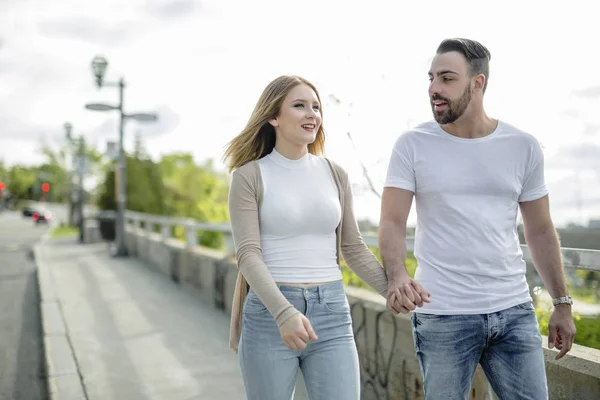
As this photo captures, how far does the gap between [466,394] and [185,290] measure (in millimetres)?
8687

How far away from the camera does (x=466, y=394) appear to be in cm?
248

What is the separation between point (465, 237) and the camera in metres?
2.44

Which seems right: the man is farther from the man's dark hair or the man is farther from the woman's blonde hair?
the woman's blonde hair

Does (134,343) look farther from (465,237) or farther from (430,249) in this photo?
(465,237)

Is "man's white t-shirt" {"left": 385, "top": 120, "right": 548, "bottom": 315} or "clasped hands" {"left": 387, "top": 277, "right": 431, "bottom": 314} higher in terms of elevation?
"man's white t-shirt" {"left": 385, "top": 120, "right": 548, "bottom": 315}

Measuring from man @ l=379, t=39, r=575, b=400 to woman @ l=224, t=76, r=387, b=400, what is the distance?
0.24 meters

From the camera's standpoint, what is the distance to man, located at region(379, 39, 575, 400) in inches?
95.4

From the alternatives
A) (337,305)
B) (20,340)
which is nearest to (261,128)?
(337,305)

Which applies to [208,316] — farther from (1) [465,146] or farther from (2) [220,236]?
(2) [220,236]

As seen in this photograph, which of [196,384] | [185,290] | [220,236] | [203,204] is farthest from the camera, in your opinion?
[220,236]

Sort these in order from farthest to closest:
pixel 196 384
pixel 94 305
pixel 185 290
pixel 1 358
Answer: pixel 185 290
pixel 94 305
pixel 1 358
pixel 196 384

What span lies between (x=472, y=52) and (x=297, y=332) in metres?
1.26

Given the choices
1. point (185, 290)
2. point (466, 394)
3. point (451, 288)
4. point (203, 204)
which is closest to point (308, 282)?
point (451, 288)

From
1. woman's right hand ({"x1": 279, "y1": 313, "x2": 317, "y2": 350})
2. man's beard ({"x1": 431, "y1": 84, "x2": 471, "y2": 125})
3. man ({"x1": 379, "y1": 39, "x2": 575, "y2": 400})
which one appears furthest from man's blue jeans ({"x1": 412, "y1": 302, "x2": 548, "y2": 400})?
man's beard ({"x1": 431, "y1": 84, "x2": 471, "y2": 125})
